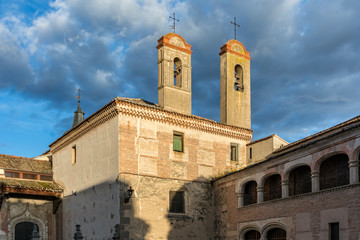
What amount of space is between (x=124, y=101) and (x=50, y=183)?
8895 millimetres

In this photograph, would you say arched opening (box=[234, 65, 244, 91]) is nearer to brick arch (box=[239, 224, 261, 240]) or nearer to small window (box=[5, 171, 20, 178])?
brick arch (box=[239, 224, 261, 240])

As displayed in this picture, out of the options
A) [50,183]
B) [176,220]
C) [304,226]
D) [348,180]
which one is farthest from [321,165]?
[50,183]

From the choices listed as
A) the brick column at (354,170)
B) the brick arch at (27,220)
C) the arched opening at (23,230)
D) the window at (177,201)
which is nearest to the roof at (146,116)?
the window at (177,201)

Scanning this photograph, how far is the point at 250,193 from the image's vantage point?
18.8 metres

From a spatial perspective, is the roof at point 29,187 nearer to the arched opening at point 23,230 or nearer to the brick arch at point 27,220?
the brick arch at point 27,220

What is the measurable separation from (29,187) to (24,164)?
2783 millimetres

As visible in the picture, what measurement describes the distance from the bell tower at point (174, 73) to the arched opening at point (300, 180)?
6.99 metres

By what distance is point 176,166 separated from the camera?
19.8 meters

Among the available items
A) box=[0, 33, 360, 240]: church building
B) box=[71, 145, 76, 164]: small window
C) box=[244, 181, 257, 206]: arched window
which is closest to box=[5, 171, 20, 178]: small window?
box=[0, 33, 360, 240]: church building

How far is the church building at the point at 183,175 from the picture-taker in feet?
47.8

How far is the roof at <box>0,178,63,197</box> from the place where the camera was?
20606mm

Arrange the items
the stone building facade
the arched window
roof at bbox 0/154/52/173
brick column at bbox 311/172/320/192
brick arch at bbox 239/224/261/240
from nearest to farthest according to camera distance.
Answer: the stone building facade < brick column at bbox 311/172/320/192 < brick arch at bbox 239/224/261/240 < the arched window < roof at bbox 0/154/52/173

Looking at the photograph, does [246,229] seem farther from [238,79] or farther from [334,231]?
[238,79]

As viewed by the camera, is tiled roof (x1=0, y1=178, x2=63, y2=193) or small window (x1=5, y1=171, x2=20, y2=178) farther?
small window (x1=5, y1=171, x2=20, y2=178)
